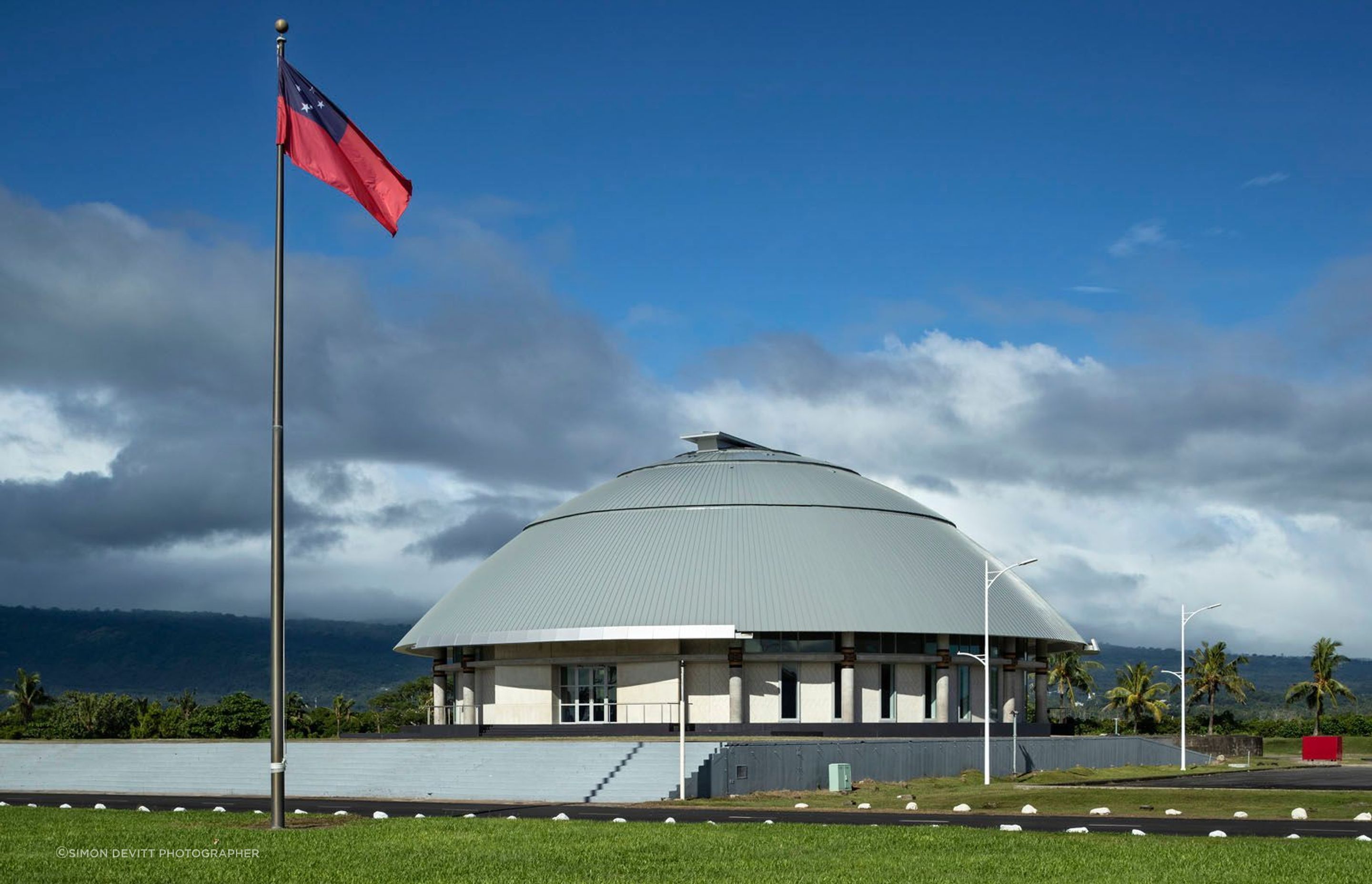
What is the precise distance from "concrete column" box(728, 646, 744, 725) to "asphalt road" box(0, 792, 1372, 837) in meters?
20.3

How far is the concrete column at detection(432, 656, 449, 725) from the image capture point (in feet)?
230

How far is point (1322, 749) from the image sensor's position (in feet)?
258

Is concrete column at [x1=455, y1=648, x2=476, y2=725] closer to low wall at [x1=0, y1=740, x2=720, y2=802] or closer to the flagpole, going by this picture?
low wall at [x1=0, y1=740, x2=720, y2=802]

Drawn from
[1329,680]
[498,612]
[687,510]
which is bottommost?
[1329,680]

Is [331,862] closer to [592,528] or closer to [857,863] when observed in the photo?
[857,863]

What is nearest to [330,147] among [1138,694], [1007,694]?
[1007,694]

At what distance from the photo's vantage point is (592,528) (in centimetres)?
6788

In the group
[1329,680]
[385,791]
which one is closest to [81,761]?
[385,791]

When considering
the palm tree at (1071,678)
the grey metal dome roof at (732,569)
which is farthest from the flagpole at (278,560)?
the palm tree at (1071,678)

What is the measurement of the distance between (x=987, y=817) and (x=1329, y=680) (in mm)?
97467

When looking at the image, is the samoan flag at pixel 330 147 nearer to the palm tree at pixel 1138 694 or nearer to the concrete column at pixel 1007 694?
the concrete column at pixel 1007 694

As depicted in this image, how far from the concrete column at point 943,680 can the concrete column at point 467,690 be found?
2092cm

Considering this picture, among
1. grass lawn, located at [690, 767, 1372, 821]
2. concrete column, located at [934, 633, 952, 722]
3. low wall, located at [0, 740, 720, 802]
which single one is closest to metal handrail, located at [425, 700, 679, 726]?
low wall, located at [0, 740, 720, 802]

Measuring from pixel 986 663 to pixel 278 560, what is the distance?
3227 centimetres
